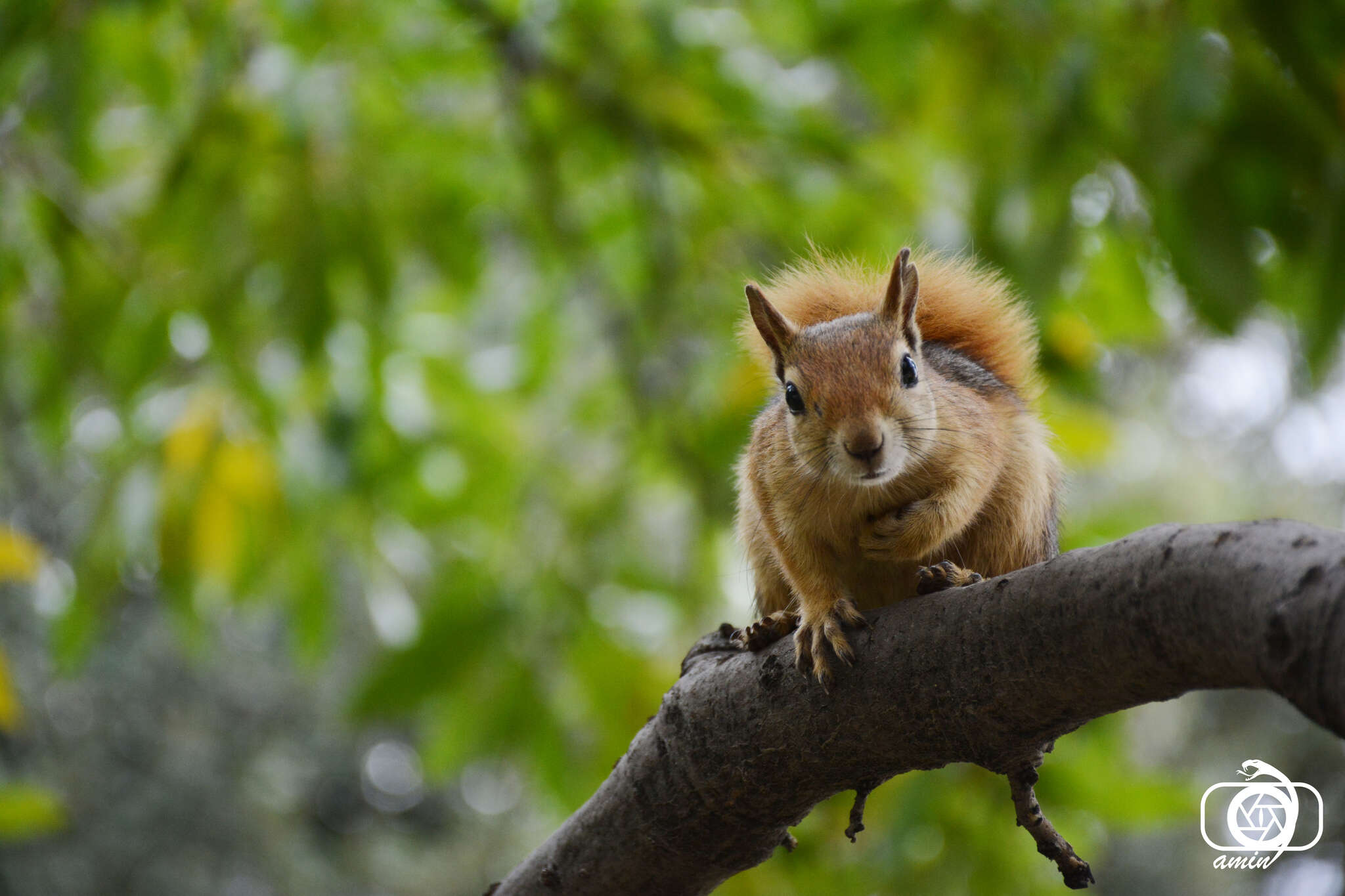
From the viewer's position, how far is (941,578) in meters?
1.16

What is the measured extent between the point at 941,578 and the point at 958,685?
18 cm

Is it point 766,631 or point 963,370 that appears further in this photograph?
point 963,370

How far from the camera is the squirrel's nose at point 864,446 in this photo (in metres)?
1.34

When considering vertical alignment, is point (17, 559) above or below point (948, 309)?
above

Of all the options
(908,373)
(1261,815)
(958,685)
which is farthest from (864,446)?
(1261,815)

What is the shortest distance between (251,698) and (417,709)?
23.6ft

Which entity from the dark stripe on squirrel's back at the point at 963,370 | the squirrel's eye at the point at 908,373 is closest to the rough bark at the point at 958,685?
the squirrel's eye at the point at 908,373

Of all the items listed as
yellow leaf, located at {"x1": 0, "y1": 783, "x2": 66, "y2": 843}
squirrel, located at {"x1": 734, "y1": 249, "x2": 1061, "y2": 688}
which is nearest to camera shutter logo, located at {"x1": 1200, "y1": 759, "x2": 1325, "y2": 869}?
squirrel, located at {"x1": 734, "y1": 249, "x2": 1061, "y2": 688}

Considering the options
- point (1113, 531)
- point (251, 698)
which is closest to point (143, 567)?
point (1113, 531)

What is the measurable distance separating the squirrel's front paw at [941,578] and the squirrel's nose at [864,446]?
0.20 meters

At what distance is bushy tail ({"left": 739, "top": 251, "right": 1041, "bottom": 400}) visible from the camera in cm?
167

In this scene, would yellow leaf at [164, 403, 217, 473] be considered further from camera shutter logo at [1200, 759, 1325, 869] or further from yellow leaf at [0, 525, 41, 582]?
camera shutter logo at [1200, 759, 1325, 869]

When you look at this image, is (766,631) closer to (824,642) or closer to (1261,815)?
(824,642)

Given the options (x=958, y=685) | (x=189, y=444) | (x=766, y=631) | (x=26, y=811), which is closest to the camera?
(x=958, y=685)
